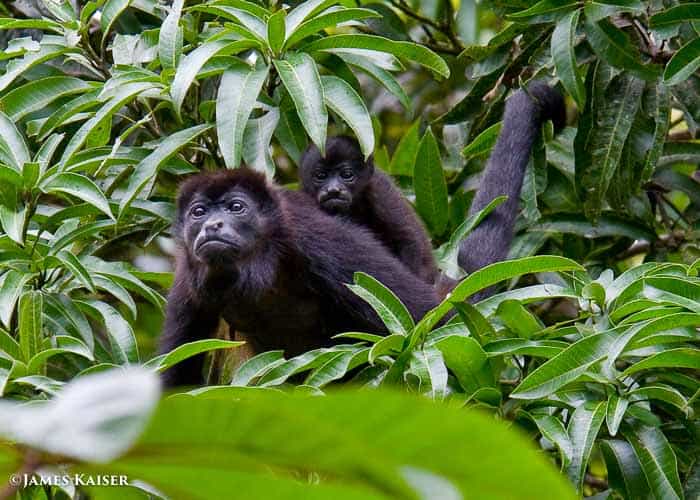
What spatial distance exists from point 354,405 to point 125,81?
2858 mm

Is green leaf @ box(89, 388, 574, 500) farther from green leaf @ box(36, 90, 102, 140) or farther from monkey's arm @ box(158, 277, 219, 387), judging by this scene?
monkey's arm @ box(158, 277, 219, 387)

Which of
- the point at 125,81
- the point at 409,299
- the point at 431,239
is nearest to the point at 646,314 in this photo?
the point at 409,299

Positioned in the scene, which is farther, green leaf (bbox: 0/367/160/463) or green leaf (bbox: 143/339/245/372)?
green leaf (bbox: 143/339/245/372)

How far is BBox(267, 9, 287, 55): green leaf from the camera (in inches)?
135

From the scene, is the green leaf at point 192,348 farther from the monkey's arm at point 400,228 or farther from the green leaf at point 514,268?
the monkey's arm at point 400,228

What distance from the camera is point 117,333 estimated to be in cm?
354

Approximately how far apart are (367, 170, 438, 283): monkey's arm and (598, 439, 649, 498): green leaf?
1882 mm

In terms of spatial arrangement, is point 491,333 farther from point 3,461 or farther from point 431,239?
point 3,461

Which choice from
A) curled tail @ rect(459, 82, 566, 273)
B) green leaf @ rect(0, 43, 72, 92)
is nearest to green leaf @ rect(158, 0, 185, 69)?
green leaf @ rect(0, 43, 72, 92)

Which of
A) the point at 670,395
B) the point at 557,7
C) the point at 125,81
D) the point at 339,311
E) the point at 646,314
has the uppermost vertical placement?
the point at 557,7

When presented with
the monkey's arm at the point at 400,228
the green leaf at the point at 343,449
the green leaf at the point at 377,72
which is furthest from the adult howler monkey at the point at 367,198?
the green leaf at the point at 343,449

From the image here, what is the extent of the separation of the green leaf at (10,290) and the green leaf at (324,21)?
119cm

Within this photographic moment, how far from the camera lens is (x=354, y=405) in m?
0.78

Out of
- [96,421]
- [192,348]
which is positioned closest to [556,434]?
[192,348]
